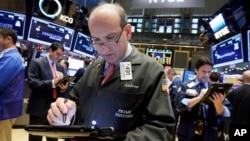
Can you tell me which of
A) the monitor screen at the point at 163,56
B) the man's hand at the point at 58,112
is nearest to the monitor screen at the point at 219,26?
the monitor screen at the point at 163,56

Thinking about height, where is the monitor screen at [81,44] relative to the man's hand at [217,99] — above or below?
above

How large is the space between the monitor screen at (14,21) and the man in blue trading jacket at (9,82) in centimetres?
347

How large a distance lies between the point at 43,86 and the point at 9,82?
0.52 metres

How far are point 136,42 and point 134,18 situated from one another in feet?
8.05

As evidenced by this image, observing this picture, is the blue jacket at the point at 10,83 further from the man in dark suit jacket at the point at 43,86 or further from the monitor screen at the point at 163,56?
the monitor screen at the point at 163,56

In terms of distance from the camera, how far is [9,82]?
3.42m

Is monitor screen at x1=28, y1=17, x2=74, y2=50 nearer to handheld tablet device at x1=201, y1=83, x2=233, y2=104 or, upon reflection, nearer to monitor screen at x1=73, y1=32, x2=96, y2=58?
monitor screen at x1=73, y1=32, x2=96, y2=58

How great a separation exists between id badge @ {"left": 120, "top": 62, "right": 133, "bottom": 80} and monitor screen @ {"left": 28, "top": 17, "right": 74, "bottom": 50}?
6122 mm

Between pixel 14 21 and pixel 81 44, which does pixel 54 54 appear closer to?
pixel 14 21

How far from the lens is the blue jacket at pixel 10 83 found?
11.1 ft

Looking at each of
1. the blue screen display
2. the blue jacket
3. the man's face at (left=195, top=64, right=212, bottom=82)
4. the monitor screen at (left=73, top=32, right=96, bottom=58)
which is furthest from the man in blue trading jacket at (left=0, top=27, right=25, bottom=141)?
the blue screen display

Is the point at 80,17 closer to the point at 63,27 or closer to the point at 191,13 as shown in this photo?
the point at 63,27

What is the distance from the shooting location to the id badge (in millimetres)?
1549

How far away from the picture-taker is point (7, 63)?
3385 millimetres
